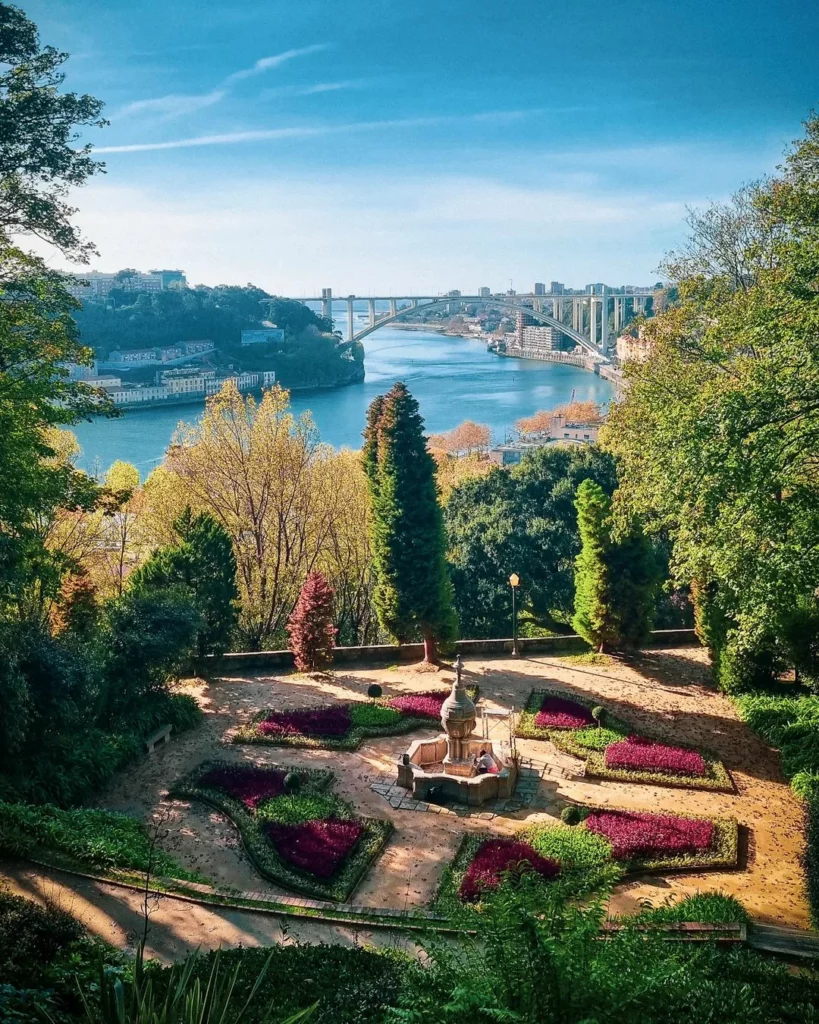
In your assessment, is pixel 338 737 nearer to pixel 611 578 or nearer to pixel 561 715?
pixel 561 715

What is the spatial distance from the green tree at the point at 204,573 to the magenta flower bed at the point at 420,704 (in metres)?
4.90

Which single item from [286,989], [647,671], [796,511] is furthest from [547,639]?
[286,989]

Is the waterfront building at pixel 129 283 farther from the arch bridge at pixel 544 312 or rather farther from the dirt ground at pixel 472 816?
the dirt ground at pixel 472 816

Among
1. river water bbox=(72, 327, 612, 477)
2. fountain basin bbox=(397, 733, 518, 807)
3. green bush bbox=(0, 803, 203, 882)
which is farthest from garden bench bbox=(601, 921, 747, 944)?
river water bbox=(72, 327, 612, 477)

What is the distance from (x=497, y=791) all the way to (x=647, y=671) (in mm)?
6931

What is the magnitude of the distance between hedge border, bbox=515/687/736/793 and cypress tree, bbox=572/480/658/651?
2.96m

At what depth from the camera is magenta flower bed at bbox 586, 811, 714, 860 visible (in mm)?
11984

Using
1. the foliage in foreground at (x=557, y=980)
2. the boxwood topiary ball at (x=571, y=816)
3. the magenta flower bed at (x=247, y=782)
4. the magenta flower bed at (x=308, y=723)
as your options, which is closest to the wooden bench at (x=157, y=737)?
the magenta flower bed at (x=247, y=782)

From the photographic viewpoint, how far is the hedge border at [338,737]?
1594 centimetres

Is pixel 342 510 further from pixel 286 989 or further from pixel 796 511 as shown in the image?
pixel 286 989

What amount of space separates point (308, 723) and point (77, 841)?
6455mm

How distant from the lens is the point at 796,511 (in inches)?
478

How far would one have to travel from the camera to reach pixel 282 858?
39.2 ft

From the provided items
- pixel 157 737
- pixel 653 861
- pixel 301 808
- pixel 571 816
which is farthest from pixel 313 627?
pixel 653 861
